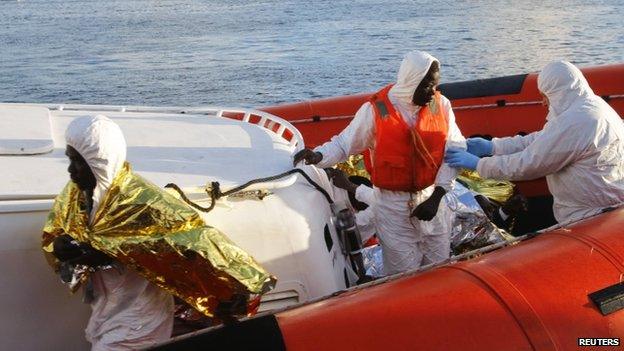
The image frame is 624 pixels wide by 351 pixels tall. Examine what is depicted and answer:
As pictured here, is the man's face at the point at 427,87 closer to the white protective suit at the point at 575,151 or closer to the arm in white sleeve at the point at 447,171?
the arm in white sleeve at the point at 447,171

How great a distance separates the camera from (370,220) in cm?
366

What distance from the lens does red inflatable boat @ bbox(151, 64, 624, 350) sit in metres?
2.30

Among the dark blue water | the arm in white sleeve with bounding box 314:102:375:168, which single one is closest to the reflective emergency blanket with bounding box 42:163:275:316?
the arm in white sleeve with bounding box 314:102:375:168

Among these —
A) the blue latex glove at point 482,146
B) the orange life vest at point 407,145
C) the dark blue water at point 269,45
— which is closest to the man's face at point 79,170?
the orange life vest at point 407,145

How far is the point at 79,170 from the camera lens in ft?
7.29

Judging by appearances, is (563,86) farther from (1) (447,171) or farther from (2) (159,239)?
(2) (159,239)

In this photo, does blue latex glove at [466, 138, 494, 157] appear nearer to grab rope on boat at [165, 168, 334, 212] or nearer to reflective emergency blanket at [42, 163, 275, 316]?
grab rope on boat at [165, 168, 334, 212]

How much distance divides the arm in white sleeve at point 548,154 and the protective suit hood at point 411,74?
1.53ft

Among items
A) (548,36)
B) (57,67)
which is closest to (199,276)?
(57,67)

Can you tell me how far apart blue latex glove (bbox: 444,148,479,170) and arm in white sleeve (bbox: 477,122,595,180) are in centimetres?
4

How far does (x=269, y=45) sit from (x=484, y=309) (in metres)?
13.2

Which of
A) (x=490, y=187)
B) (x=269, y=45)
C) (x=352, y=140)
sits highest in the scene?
(x=352, y=140)

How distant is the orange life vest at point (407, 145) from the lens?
316 centimetres

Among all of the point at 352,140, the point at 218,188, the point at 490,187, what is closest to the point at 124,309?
the point at 218,188
